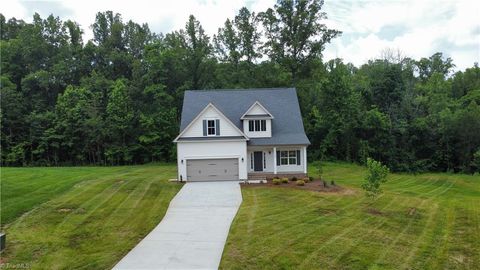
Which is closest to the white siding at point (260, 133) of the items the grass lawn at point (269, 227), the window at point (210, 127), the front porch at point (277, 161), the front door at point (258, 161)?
the front porch at point (277, 161)

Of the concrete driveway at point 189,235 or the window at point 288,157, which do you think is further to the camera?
the window at point 288,157

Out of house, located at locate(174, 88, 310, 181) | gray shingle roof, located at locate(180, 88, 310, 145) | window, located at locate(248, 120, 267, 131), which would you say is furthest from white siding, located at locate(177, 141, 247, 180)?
window, located at locate(248, 120, 267, 131)

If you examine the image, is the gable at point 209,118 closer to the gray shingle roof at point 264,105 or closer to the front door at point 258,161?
the gray shingle roof at point 264,105

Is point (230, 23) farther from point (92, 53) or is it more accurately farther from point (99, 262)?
point (99, 262)

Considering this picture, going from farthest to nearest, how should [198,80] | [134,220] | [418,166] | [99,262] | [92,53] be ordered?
[92,53] → [198,80] → [418,166] → [134,220] → [99,262]

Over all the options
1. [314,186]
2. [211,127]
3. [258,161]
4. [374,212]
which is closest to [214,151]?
[211,127]

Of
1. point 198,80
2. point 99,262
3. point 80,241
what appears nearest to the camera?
point 99,262

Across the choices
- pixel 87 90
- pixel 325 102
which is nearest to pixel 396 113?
pixel 325 102
